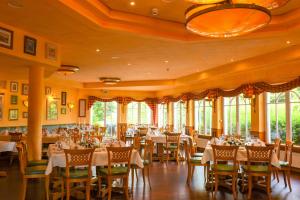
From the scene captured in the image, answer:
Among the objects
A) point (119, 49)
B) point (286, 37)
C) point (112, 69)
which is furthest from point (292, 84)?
point (112, 69)

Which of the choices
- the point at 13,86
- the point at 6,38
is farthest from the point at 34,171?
the point at 13,86

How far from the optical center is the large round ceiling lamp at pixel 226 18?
2.72 m

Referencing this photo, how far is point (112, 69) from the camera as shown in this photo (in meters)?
10.8

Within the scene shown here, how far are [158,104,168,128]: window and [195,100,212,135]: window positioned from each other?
3632 mm

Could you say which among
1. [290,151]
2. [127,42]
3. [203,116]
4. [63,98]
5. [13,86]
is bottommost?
[290,151]

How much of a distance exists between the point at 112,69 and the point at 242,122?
5.37 metres

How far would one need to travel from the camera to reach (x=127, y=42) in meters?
6.42

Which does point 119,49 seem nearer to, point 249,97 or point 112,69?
point 112,69

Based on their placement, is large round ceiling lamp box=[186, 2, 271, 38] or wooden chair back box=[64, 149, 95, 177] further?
wooden chair back box=[64, 149, 95, 177]

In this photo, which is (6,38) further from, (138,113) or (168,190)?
(138,113)

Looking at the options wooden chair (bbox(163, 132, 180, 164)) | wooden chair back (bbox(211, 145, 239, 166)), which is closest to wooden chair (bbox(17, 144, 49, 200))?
wooden chair back (bbox(211, 145, 239, 166))

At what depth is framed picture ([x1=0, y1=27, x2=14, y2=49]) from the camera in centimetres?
537

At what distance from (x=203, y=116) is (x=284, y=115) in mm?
4656

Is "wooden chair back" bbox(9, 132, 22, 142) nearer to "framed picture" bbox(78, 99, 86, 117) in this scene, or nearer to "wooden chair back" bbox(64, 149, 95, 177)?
"wooden chair back" bbox(64, 149, 95, 177)
